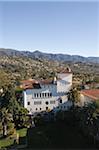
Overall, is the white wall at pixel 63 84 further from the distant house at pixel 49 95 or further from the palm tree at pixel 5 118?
the palm tree at pixel 5 118

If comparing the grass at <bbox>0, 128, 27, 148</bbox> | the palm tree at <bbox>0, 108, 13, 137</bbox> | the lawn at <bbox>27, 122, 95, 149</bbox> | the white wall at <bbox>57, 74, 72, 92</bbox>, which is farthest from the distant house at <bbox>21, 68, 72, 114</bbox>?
the grass at <bbox>0, 128, 27, 148</bbox>

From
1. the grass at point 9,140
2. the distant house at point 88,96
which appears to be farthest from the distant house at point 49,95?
the grass at point 9,140

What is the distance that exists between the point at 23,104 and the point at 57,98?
519cm

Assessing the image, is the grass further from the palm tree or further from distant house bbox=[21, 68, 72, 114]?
distant house bbox=[21, 68, 72, 114]

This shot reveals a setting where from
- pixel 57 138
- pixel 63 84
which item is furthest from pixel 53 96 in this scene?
pixel 57 138

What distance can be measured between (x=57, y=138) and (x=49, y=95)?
13.9 meters

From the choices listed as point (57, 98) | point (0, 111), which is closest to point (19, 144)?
point (0, 111)

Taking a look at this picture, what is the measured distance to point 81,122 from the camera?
41750 mm

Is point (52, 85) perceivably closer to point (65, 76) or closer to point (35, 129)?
point (65, 76)

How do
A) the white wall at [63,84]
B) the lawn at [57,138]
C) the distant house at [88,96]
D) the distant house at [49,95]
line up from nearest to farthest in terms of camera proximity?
1. the lawn at [57,138]
2. the distant house at [88,96]
3. the distant house at [49,95]
4. the white wall at [63,84]

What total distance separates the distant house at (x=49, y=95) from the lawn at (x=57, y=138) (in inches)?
257

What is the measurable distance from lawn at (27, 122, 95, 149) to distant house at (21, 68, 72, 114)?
653 centimetres

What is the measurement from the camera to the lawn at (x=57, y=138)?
3495 centimetres

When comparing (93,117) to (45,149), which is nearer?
(45,149)
